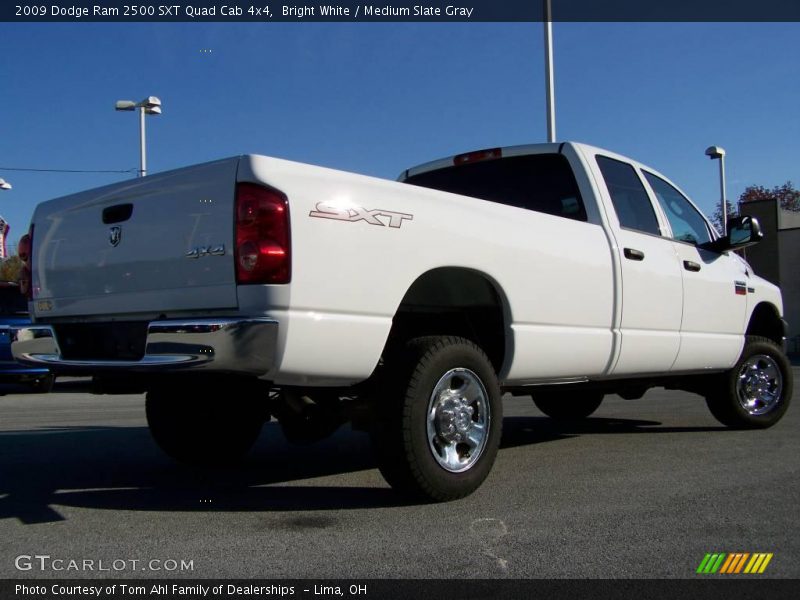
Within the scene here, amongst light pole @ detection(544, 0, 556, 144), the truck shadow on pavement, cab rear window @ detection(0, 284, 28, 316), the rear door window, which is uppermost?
light pole @ detection(544, 0, 556, 144)

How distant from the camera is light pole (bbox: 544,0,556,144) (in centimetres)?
1407

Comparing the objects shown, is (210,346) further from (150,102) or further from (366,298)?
(150,102)

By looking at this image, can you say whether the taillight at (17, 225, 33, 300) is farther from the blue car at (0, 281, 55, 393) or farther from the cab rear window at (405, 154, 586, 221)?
the blue car at (0, 281, 55, 393)

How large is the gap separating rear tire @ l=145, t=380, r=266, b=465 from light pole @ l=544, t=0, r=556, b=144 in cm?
991

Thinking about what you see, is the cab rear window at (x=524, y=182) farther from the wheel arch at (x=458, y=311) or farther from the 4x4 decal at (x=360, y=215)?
the 4x4 decal at (x=360, y=215)

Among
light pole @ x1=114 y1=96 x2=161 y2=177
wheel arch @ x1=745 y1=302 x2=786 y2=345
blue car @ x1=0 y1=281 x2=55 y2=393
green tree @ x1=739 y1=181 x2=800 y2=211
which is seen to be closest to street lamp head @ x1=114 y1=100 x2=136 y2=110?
light pole @ x1=114 y1=96 x2=161 y2=177

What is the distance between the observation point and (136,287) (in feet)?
13.5

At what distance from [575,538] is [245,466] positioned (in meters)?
2.76

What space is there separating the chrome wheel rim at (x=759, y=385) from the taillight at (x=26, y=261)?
5.65 m

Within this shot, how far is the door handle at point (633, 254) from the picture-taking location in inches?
222

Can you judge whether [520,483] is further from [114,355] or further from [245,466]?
[114,355]

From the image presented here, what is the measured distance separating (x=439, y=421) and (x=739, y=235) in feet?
12.2

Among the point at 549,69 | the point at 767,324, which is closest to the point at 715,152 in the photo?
the point at 549,69

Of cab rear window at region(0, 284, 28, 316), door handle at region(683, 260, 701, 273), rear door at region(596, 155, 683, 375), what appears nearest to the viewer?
rear door at region(596, 155, 683, 375)
